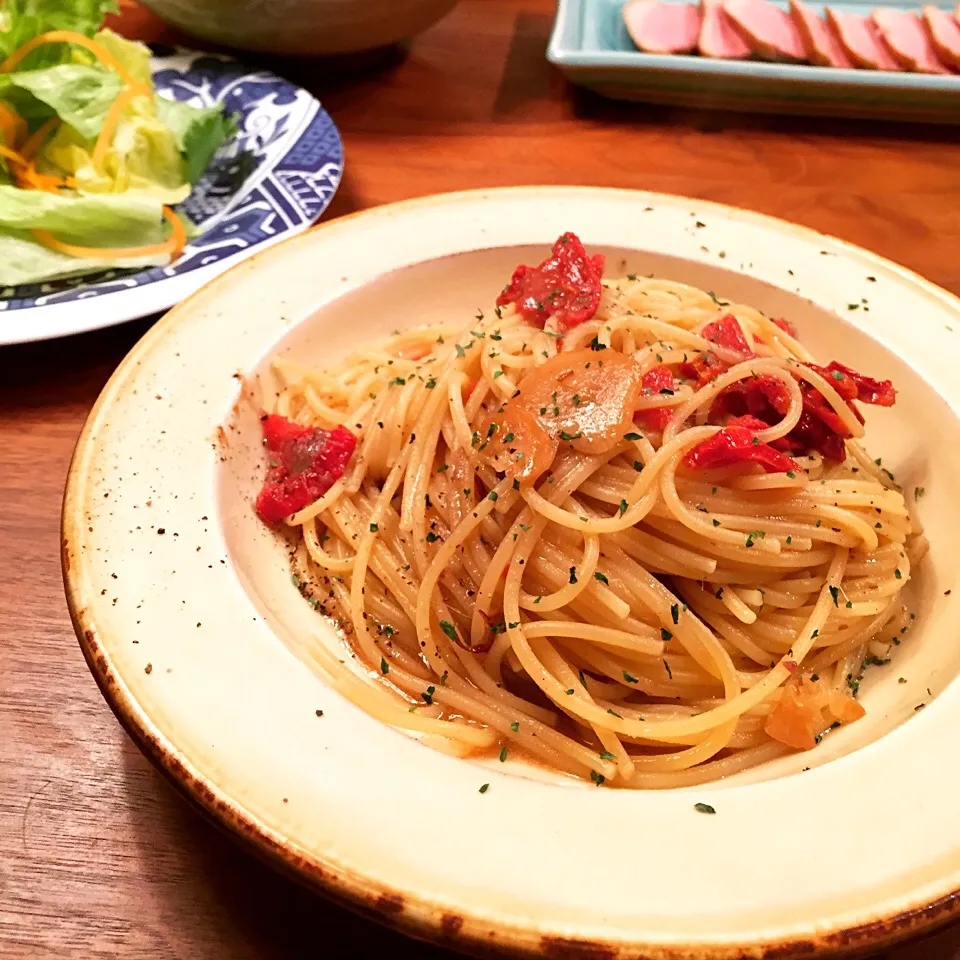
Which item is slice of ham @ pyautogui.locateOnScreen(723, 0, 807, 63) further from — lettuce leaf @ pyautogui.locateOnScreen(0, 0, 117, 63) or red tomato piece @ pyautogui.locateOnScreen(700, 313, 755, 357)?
lettuce leaf @ pyautogui.locateOnScreen(0, 0, 117, 63)

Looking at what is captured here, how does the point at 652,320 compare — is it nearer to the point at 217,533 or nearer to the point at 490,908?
the point at 217,533

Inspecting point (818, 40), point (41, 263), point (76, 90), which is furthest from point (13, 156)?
point (818, 40)

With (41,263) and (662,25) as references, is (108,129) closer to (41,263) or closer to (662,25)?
(41,263)

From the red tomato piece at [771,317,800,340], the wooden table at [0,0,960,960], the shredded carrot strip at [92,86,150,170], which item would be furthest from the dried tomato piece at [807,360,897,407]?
the shredded carrot strip at [92,86,150,170]

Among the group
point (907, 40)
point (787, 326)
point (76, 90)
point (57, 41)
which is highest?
point (907, 40)

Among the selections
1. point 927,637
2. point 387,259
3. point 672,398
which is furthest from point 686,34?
point 927,637

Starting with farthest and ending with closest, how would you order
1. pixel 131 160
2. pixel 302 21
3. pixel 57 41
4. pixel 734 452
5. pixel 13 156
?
1. pixel 302 21
2. pixel 57 41
3. pixel 131 160
4. pixel 13 156
5. pixel 734 452

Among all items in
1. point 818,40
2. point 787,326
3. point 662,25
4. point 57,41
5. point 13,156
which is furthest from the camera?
point 662,25
